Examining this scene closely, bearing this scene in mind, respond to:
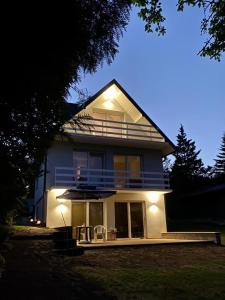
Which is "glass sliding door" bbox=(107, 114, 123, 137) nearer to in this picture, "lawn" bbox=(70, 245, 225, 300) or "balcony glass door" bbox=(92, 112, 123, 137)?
"balcony glass door" bbox=(92, 112, 123, 137)

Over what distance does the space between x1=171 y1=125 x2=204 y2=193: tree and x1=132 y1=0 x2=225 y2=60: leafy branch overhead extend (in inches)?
1043

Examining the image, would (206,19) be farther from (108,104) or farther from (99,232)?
(108,104)

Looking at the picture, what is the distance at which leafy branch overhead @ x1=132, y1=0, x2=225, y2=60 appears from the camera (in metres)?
6.68

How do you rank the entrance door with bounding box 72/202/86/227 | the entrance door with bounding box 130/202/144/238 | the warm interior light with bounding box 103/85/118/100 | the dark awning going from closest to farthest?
the dark awning < the entrance door with bounding box 72/202/86/227 < the entrance door with bounding box 130/202/144/238 < the warm interior light with bounding box 103/85/118/100

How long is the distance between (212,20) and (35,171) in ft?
17.7

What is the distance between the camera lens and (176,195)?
1280 inches

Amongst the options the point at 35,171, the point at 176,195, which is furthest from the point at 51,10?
the point at 176,195

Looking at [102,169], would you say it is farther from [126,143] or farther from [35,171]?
[35,171]

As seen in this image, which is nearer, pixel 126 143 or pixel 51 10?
pixel 51 10

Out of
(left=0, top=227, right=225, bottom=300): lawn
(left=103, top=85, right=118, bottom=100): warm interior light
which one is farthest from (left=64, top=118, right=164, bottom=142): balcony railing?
(left=0, top=227, right=225, bottom=300): lawn

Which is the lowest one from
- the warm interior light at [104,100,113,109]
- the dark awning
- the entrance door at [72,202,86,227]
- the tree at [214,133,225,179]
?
the entrance door at [72,202,86,227]

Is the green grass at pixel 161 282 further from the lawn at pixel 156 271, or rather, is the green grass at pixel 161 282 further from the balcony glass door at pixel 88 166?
the balcony glass door at pixel 88 166

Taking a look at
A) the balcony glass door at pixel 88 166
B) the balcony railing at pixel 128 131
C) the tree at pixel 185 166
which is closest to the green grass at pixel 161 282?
the balcony glass door at pixel 88 166

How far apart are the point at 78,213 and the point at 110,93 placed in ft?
24.9
